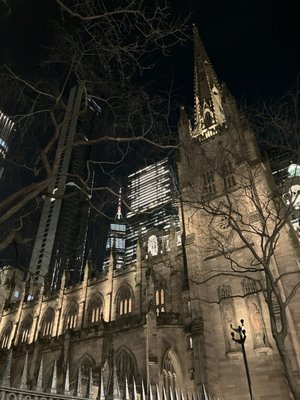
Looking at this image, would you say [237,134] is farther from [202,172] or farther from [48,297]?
[48,297]

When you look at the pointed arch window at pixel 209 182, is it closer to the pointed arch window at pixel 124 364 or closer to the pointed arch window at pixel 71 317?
the pointed arch window at pixel 124 364

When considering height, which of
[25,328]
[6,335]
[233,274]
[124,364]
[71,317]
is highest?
[25,328]

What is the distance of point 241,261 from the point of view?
79.0 ft

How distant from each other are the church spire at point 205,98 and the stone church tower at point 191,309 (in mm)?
203

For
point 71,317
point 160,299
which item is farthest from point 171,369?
point 71,317

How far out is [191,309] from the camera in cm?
2300

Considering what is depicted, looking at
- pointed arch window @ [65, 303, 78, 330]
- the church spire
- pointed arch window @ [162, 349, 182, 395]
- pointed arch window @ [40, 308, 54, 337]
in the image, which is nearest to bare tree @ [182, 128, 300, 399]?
the church spire

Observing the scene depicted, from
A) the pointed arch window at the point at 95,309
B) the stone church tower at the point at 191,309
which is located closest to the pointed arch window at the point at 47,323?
the stone church tower at the point at 191,309

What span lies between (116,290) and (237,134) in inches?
776

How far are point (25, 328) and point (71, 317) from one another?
846 cm

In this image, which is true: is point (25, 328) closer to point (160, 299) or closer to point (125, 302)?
point (125, 302)

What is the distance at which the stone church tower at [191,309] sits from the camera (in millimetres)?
19434

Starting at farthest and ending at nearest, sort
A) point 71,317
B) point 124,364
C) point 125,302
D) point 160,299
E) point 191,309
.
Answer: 1. point 71,317
2. point 125,302
3. point 160,299
4. point 191,309
5. point 124,364

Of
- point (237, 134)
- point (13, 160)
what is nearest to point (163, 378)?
point (13, 160)
